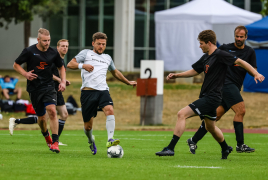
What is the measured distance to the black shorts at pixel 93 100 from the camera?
804 centimetres

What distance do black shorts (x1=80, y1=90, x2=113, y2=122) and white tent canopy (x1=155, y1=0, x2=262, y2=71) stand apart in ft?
56.5

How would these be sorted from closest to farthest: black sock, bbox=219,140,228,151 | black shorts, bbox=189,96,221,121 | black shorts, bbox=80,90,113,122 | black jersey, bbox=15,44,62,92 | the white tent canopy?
black shorts, bbox=189,96,221,121
black sock, bbox=219,140,228,151
black shorts, bbox=80,90,113,122
black jersey, bbox=15,44,62,92
the white tent canopy

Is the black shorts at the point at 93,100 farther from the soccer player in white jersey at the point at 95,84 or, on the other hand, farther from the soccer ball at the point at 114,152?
the soccer ball at the point at 114,152

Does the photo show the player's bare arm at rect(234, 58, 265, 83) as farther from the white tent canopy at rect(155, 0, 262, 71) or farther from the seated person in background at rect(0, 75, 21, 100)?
the white tent canopy at rect(155, 0, 262, 71)

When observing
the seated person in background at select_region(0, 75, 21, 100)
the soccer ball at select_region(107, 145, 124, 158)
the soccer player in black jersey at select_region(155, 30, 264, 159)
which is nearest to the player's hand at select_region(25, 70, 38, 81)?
the soccer ball at select_region(107, 145, 124, 158)

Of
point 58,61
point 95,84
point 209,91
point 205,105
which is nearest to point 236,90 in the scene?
point 209,91

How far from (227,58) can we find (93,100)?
7.03ft

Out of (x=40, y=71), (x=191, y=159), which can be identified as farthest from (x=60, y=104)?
(x=191, y=159)

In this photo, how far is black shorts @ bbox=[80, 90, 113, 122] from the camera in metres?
8.04

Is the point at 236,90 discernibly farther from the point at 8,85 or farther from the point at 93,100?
the point at 8,85

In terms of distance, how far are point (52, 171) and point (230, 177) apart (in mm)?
2112

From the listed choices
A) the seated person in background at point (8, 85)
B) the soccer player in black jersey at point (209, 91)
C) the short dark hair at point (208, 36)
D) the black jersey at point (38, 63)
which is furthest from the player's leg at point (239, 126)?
the seated person in background at point (8, 85)

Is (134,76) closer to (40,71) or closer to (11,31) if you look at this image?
(11,31)

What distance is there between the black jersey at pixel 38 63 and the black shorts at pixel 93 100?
39.1 inches
